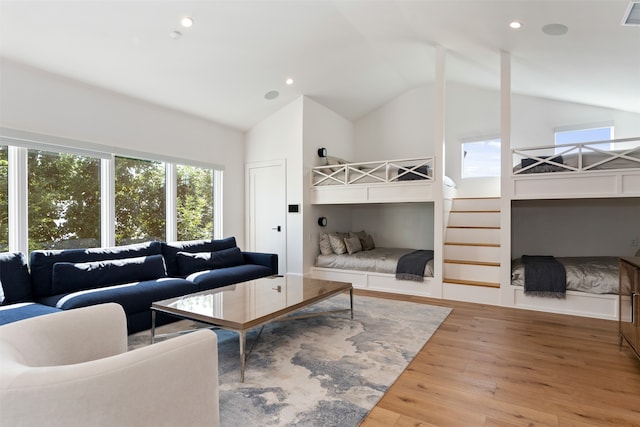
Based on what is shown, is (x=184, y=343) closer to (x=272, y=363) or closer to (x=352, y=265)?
(x=272, y=363)

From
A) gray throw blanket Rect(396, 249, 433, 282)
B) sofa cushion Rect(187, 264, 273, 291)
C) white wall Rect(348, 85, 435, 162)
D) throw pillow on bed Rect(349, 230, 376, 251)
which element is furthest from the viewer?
white wall Rect(348, 85, 435, 162)

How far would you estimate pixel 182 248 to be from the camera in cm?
439

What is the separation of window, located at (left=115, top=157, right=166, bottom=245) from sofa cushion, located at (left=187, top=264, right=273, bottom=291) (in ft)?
3.80

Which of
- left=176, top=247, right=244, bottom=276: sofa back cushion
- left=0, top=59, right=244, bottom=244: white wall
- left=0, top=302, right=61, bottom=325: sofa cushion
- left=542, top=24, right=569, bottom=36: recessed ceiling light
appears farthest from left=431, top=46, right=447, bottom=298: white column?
left=0, top=302, right=61, bottom=325: sofa cushion

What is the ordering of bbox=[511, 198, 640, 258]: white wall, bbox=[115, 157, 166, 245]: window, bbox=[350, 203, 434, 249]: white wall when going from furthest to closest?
1. bbox=[350, 203, 434, 249]: white wall
2. bbox=[511, 198, 640, 258]: white wall
3. bbox=[115, 157, 166, 245]: window

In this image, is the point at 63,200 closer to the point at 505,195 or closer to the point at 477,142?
the point at 505,195

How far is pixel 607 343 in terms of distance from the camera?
3059 millimetres

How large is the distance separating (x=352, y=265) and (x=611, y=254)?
12.8 feet

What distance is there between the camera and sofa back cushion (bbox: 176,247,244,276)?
4207 mm

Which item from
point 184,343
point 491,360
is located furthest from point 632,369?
point 184,343

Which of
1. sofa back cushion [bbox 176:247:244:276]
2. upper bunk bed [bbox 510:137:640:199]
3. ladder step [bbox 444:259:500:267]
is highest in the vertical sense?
upper bunk bed [bbox 510:137:640:199]

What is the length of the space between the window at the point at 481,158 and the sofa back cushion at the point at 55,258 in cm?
559

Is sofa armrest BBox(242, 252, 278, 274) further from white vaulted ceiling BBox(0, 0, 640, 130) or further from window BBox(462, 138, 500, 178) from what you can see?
window BBox(462, 138, 500, 178)

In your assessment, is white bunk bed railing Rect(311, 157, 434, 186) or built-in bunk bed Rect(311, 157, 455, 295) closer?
built-in bunk bed Rect(311, 157, 455, 295)
